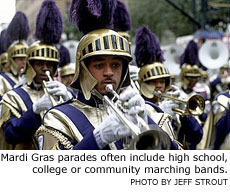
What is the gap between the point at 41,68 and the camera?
5363mm

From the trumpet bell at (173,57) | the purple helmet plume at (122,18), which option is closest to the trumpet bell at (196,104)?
the purple helmet plume at (122,18)

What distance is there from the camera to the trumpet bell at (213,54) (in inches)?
547

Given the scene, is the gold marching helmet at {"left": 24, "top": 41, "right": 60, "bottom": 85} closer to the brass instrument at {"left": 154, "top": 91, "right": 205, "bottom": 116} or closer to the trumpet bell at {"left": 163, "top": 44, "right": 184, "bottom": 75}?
the brass instrument at {"left": 154, "top": 91, "right": 205, "bottom": 116}

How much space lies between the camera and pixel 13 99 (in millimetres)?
5316

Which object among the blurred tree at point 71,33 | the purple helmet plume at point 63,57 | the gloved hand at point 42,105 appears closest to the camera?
the gloved hand at point 42,105

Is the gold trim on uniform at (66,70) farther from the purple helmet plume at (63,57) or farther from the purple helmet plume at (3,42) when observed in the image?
the purple helmet plume at (3,42)

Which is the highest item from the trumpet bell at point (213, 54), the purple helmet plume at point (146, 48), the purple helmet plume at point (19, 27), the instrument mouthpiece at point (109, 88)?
the trumpet bell at point (213, 54)

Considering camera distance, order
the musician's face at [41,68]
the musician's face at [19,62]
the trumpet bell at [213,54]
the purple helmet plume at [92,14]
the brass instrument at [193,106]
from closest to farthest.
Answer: the purple helmet plume at [92,14]
the brass instrument at [193,106]
the musician's face at [41,68]
the musician's face at [19,62]
the trumpet bell at [213,54]

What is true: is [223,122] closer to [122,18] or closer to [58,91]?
[122,18]

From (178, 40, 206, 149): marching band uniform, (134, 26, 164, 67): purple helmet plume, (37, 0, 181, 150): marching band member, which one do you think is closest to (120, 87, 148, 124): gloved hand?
(37, 0, 181, 150): marching band member

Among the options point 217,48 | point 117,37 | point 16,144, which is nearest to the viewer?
point 117,37
